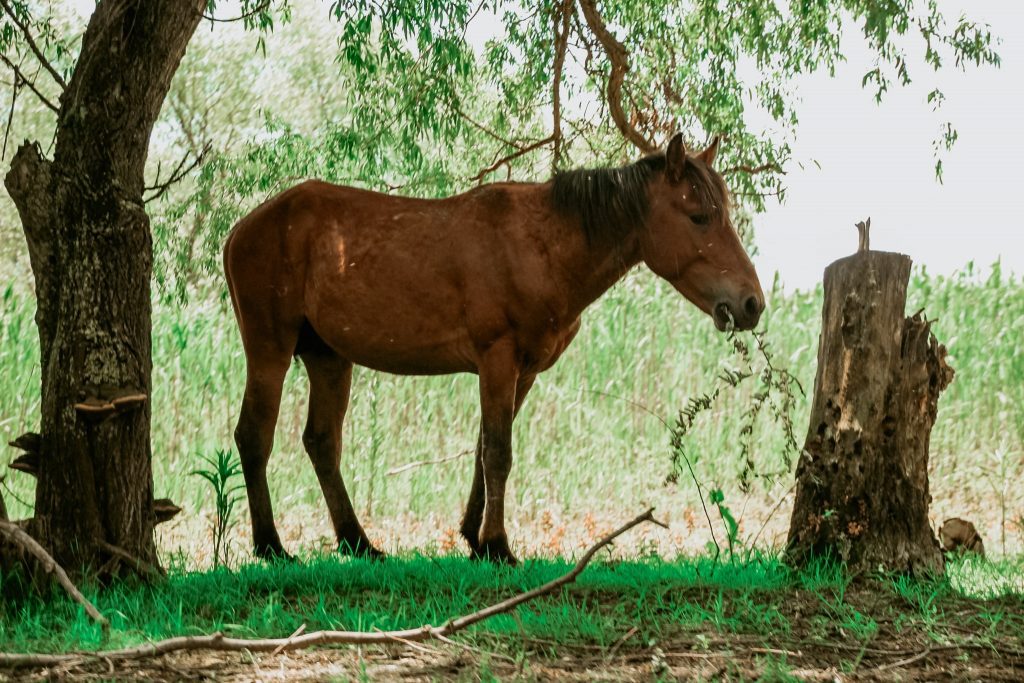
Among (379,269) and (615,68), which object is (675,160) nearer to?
(379,269)

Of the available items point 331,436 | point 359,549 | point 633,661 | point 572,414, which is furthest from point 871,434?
point 572,414

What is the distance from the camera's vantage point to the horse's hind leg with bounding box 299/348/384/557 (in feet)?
22.1

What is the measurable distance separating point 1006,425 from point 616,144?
5.13 metres

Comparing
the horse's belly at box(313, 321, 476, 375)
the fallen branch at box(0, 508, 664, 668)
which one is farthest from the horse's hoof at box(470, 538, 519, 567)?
the fallen branch at box(0, 508, 664, 668)

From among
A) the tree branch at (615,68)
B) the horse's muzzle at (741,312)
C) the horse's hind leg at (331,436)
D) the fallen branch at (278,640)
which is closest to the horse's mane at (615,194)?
the horse's muzzle at (741,312)

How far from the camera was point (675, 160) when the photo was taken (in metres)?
6.08

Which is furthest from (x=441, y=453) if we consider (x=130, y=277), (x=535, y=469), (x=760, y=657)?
(x=760, y=657)

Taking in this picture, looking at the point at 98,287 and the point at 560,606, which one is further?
the point at 98,287

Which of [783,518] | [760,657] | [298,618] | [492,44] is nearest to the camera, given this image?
[760,657]

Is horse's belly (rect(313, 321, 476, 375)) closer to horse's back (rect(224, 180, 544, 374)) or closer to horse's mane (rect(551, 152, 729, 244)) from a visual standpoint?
horse's back (rect(224, 180, 544, 374))

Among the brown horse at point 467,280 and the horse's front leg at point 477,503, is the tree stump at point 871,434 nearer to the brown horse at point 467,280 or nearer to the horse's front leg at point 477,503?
the brown horse at point 467,280

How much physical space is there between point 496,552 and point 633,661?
2095mm

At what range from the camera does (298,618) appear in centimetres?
455

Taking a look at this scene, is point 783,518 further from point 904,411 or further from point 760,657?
point 760,657
